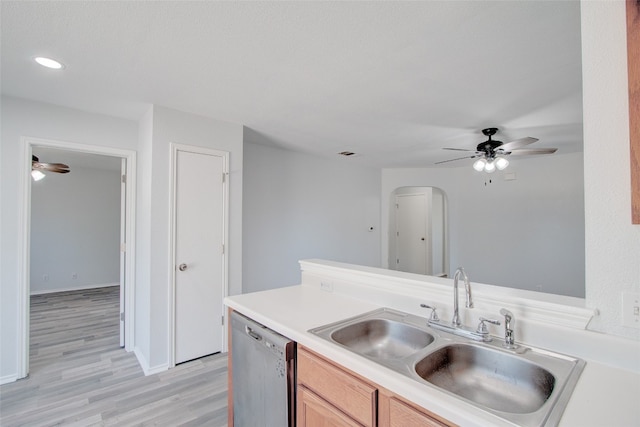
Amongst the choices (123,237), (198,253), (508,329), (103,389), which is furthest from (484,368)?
(123,237)

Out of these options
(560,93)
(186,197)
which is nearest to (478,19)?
(560,93)

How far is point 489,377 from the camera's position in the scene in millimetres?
1219

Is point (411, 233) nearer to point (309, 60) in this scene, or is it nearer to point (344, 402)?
point (309, 60)

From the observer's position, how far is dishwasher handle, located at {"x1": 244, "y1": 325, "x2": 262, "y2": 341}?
163 cm

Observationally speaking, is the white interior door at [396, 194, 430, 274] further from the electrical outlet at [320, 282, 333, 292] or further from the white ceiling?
the electrical outlet at [320, 282, 333, 292]

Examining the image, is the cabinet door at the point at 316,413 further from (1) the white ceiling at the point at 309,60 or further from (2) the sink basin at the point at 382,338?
(1) the white ceiling at the point at 309,60

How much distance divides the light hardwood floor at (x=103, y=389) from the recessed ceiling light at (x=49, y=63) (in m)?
2.43

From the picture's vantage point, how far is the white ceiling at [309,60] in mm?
1538

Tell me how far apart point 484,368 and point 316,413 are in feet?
2.36

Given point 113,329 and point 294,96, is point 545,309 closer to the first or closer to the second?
point 294,96

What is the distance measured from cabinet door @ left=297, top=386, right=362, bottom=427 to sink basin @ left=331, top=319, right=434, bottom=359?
265 millimetres

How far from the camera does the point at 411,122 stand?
10.7ft

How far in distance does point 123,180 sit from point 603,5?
3.78 metres

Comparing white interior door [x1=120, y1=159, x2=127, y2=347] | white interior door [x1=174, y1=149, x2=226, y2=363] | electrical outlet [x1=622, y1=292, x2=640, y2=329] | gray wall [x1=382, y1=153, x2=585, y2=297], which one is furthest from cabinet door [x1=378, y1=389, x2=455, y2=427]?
gray wall [x1=382, y1=153, x2=585, y2=297]
